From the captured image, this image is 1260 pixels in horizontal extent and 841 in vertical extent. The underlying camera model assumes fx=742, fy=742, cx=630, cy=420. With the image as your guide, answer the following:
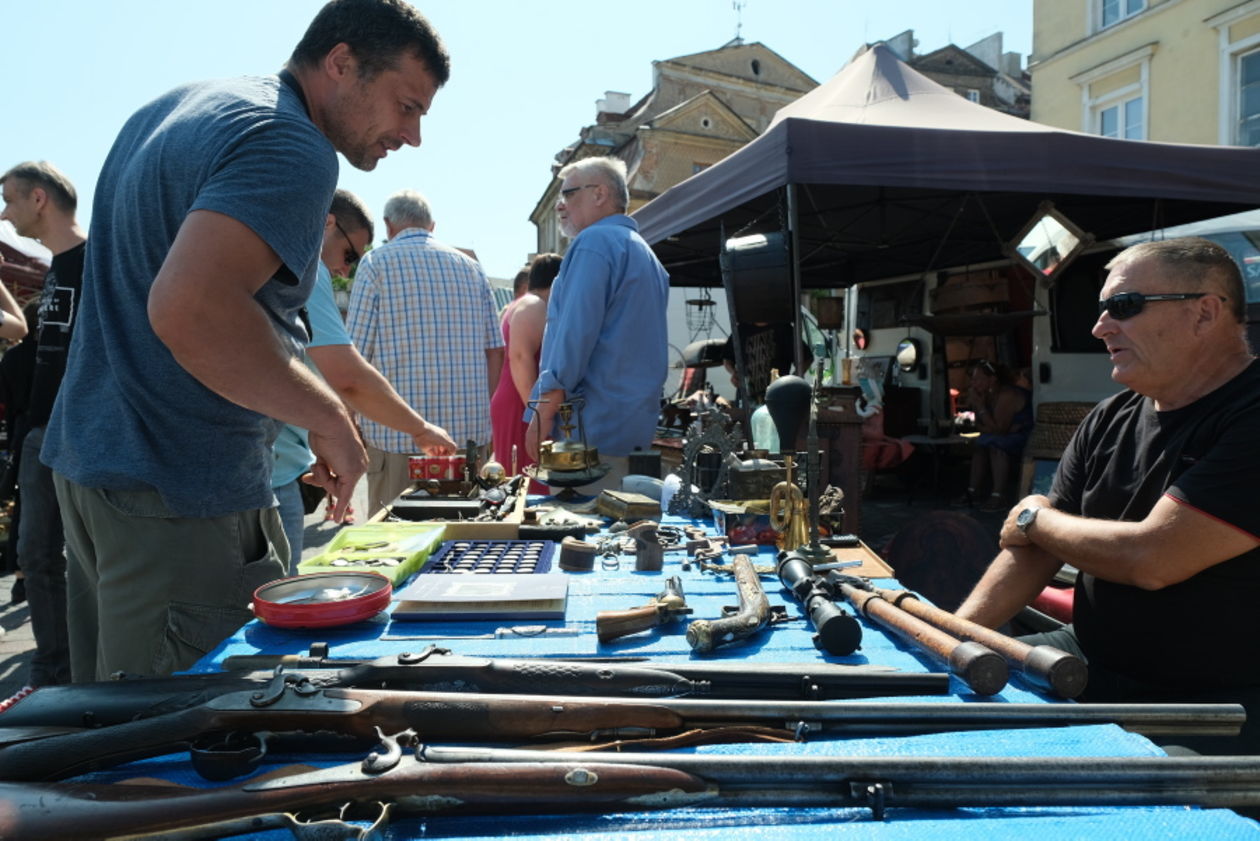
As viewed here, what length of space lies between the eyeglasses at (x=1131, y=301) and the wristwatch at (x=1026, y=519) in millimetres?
595

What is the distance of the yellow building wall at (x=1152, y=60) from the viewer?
11.7 meters

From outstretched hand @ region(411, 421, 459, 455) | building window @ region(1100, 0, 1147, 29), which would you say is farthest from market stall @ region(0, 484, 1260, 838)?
building window @ region(1100, 0, 1147, 29)

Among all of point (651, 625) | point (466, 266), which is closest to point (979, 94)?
point (466, 266)

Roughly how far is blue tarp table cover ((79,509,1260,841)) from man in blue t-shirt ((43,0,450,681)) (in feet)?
0.95

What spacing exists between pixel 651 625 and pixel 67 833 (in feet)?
3.28

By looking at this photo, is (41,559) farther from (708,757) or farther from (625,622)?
(708,757)

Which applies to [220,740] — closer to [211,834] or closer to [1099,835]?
[211,834]

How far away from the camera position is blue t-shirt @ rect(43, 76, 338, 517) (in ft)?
4.83

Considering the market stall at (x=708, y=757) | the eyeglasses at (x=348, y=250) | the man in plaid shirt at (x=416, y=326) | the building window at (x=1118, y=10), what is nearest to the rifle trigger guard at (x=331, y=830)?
the market stall at (x=708, y=757)

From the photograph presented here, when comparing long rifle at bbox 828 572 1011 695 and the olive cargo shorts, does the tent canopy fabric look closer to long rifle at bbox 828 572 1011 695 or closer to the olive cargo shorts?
long rifle at bbox 828 572 1011 695

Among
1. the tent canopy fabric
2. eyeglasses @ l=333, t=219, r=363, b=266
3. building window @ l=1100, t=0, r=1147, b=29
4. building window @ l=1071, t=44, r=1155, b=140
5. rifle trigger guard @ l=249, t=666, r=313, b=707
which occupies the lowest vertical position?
rifle trigger guard @ l=249, t=666, r=313, b=707

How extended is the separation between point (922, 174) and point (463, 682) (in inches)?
199

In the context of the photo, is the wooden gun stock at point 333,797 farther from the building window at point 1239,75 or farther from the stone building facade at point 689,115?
the stone building facade at point 689,115

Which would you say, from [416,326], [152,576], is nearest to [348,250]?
[416,326]
